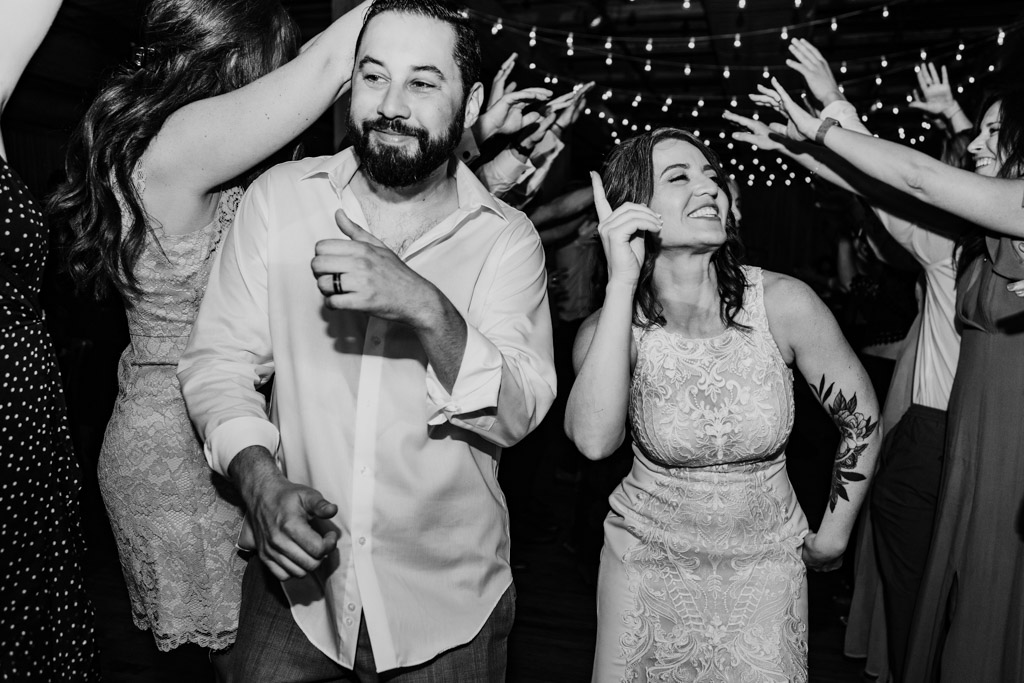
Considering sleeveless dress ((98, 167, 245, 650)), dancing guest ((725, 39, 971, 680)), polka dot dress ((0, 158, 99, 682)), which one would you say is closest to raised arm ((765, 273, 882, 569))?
dancing guest ((725, 39, 971, 680))

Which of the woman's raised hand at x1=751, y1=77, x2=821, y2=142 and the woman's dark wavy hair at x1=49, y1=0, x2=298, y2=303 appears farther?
the woman's raised hand at x1=751, y1=77, x2=821, y2=142

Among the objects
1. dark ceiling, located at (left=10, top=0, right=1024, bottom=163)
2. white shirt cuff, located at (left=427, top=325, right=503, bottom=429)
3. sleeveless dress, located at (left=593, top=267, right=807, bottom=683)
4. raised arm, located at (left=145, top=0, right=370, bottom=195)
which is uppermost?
dark ceiling, located at (left=10, top=0, right=1024, bottom=163)

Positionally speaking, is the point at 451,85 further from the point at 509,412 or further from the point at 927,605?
the point at 927,605

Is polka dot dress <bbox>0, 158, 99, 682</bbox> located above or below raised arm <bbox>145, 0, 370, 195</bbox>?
below

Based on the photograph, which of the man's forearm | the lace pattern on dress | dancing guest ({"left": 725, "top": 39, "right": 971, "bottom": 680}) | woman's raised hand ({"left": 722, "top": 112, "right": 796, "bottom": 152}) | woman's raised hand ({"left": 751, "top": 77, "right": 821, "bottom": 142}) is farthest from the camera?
dancing guest ({"left": 725, "top": 39, "right": 971, "bottom": 680})

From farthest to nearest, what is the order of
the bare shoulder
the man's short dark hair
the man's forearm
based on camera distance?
1. the bare shoulder
2. the man's short dark hair
3. the man's forearm

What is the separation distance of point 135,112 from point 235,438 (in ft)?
2.28

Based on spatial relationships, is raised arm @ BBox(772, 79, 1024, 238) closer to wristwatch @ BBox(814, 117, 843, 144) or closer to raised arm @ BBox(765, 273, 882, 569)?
wristwatch @ BBox(814, 117, 843, 144)

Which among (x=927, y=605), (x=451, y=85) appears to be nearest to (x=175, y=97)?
(x=451, y=85)

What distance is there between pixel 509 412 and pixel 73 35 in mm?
8613

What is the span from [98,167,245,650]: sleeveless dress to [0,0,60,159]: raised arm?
0.33m

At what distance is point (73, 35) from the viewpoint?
8172 millimetres

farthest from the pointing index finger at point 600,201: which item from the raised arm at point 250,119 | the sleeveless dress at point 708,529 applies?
the raised arm at point 250,119

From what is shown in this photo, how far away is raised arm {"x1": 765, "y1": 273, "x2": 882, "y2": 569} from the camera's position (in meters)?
1.84
